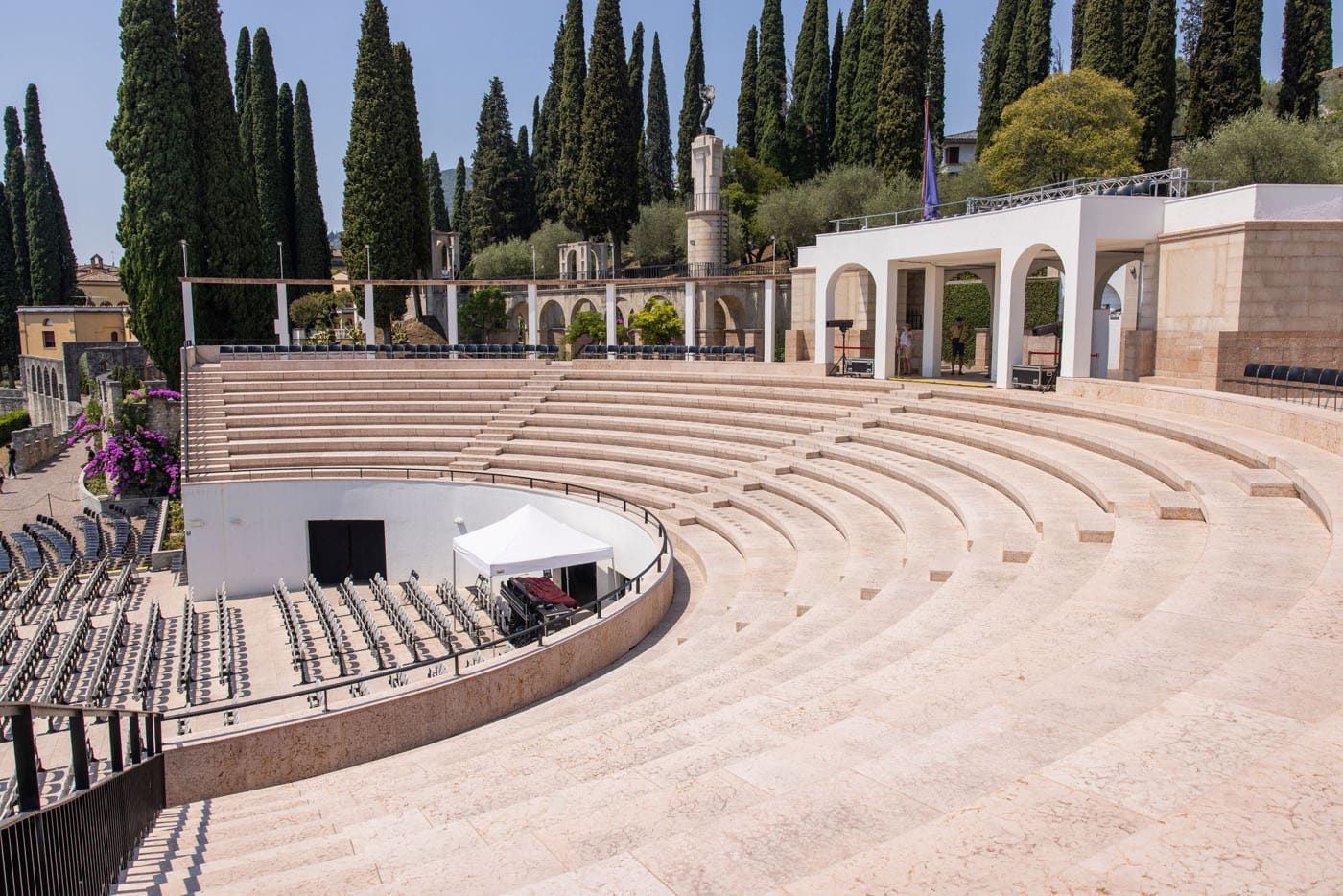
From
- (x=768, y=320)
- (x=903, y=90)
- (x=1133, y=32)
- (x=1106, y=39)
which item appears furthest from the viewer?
(x=903, y=90)

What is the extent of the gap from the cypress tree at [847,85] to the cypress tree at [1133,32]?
12744 mm

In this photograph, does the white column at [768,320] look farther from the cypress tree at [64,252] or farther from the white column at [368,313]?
the cypress tree at [64,252]

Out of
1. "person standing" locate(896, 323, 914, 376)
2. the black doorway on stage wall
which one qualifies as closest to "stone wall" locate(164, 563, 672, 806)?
the black doorway on stage wall

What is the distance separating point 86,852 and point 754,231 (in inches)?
1787

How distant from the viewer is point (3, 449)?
49.1 meters

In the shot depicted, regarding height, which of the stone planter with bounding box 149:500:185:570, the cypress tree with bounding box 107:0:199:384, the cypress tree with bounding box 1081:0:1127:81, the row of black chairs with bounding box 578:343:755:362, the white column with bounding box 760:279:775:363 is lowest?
the stone planter with bounding box 149:500:185:570

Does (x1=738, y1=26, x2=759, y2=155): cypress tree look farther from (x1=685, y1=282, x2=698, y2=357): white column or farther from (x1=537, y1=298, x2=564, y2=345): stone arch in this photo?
(x1=685, y1=282, x2=698, y2=357): white column

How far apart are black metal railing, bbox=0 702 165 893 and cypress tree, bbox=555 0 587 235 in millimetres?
47499

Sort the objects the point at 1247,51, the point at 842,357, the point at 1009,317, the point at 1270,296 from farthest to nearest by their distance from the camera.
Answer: the point at 1247,51, the point at 842,357, the point at 1009,317, the point at 1270,296

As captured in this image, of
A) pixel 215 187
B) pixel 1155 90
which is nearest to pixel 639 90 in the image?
pixel 1155 90

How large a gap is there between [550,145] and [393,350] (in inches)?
1517

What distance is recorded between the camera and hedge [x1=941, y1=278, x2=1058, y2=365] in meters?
30.8

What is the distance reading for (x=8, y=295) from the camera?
5788cm

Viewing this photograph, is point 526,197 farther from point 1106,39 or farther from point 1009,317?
point 1009,317
